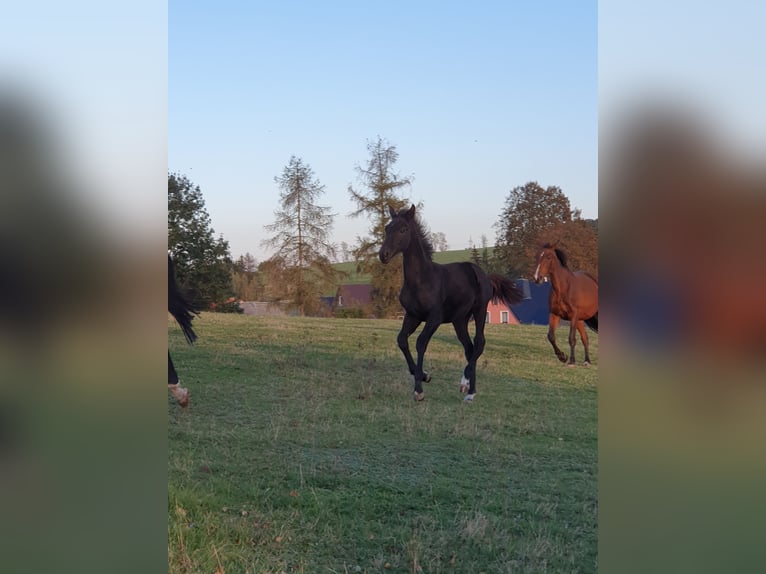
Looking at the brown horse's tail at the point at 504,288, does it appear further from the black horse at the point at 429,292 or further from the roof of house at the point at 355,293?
the roof of house at the point at 355,293

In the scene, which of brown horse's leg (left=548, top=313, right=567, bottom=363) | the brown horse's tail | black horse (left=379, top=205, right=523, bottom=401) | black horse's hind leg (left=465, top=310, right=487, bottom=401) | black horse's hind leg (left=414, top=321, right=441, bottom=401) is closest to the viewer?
black horse's hind leg (left=414, top=321, right=441, bottom=401)

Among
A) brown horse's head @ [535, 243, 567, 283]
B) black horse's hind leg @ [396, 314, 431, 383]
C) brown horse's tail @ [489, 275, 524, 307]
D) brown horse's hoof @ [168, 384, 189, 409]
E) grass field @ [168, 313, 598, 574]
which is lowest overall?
grass field @ [168, 313, 598, 574]

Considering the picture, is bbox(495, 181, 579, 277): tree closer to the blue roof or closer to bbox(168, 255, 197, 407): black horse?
the blue roof

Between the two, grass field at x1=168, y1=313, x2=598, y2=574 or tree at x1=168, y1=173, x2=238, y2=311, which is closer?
grass field at x1=168, y1=313, x2=598, y2=574

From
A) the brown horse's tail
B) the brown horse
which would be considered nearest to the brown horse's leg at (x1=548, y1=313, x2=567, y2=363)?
the brown horse

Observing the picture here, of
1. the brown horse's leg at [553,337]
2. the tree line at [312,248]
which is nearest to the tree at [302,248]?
the tree line at [312,248]

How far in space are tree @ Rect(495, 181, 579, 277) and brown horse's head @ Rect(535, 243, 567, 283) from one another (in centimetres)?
23

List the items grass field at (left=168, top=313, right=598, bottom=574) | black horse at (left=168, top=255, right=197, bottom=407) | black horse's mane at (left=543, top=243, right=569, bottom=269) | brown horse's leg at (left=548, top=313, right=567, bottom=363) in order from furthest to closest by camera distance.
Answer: brown horse's leg at (left=548, top=313, right=567, bottom=363)
black horse's mane at (left=543, top=243, right=569, bottom=269)
black horse at (left=168, top=255, right=197, bottom=407)
grass field at (left=168, top=313, right=598, bottom=574)

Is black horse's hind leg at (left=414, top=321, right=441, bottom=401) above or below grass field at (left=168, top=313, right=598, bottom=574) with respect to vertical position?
above

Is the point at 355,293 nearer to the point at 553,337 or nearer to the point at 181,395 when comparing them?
the point at 553,337

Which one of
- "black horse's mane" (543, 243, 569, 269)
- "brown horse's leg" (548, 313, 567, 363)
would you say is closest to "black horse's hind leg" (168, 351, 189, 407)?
"black horse's mane" (543, 243, 569, 269)

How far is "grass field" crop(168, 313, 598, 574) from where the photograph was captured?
3.27 m
